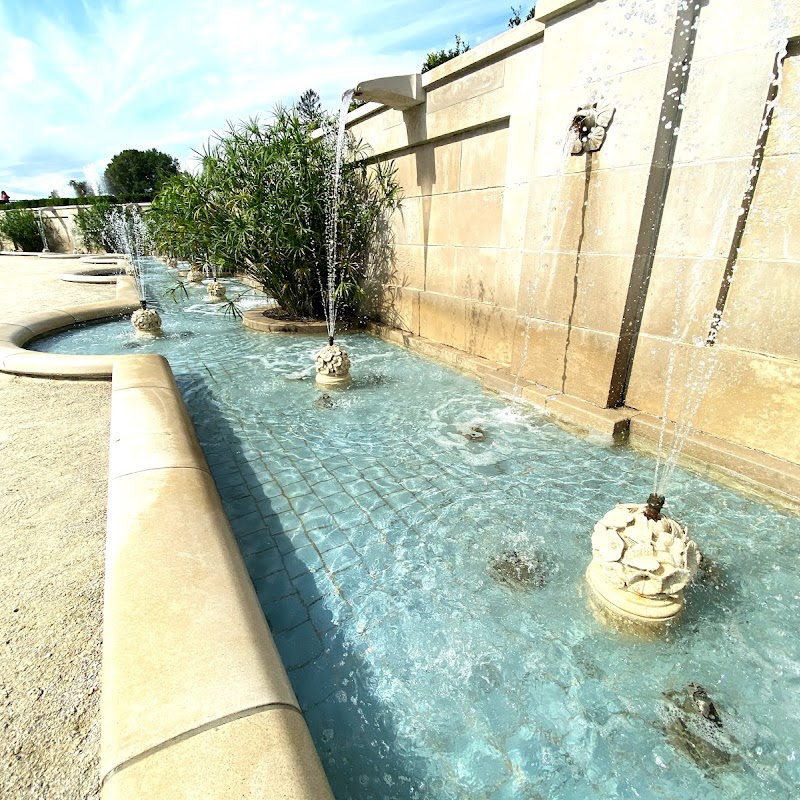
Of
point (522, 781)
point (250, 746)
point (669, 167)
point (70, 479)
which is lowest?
point (522, 781)

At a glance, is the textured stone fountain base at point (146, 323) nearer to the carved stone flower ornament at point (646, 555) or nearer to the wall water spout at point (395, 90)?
the wall water spout at point (395, 90)

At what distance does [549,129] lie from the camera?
397 centimetres

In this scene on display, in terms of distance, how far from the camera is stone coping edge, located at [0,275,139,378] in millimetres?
4387

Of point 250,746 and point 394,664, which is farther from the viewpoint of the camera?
point 394,664

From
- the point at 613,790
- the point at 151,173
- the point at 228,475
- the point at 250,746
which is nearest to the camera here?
the point at 250,746

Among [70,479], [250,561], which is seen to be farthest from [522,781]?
[70,479]

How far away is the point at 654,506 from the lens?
192 cm

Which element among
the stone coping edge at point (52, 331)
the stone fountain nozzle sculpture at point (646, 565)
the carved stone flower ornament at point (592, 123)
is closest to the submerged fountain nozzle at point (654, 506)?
the stone fountain nozzle sculpture at point (646, 565)

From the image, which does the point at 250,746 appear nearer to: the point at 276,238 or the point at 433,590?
the point at 433,590

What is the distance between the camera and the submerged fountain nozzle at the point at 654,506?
1.89 m

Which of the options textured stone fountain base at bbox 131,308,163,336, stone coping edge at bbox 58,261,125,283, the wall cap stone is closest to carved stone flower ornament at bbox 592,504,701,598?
the wall cap stone

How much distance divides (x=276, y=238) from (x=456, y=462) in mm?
5155

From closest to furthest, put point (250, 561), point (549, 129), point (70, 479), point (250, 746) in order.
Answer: point (250, 746) → point (250, 561) → point (70, 479) → point (549, 129)

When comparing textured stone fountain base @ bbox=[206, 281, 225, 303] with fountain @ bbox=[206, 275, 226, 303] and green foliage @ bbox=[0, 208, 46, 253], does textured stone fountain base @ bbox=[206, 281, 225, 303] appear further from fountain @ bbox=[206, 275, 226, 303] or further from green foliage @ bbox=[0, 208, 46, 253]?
green foliage @ bbox=[0, 208, 46, 253]
